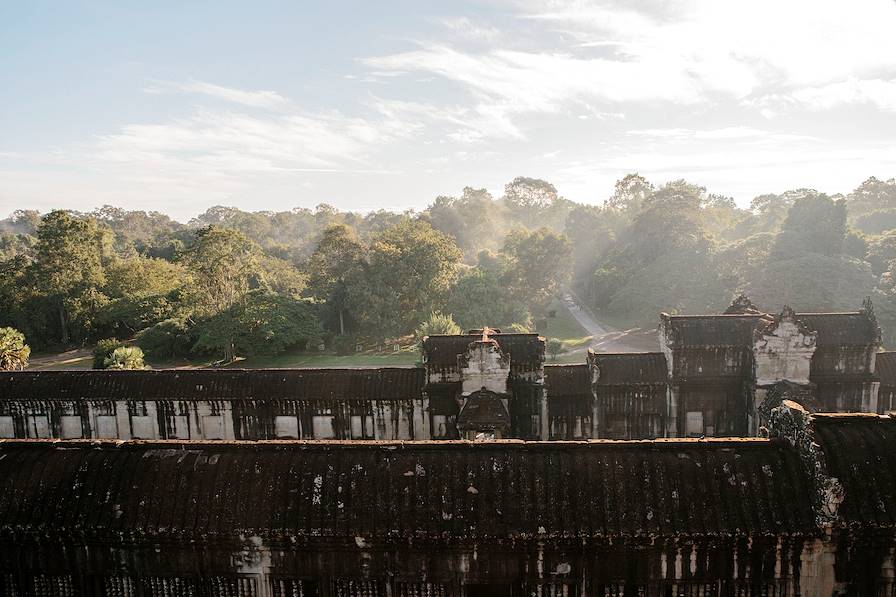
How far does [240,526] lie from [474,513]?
409cm

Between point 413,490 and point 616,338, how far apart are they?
38.8 m

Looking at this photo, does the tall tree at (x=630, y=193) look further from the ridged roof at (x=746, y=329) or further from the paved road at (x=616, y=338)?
the ridged roof at (x=746, y=329)

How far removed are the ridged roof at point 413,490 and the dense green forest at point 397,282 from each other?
83.6ft

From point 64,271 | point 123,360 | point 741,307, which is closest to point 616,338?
point 741,307

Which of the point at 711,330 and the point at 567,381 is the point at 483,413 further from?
the point at 711,330

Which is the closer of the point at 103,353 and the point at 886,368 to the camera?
the point at 886,368

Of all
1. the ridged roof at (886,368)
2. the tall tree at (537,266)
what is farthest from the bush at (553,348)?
the ridged roof at (886,368)

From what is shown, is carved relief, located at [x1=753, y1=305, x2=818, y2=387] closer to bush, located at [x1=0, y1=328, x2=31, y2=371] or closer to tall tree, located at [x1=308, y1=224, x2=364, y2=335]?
bush, located at [x1=0, y1=328, x2=31, y2=371]

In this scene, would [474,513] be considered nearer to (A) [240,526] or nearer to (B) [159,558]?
(A) [240,526]

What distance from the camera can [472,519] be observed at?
9.92m

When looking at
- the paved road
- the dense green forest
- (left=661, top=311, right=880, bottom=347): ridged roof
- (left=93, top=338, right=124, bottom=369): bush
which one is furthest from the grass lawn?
(left=93, top=338, right=124, bottom=369): bush

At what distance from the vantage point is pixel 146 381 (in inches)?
766

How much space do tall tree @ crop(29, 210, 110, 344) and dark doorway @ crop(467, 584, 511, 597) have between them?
2027 inches

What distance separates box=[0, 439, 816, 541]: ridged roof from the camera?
9852 mm
